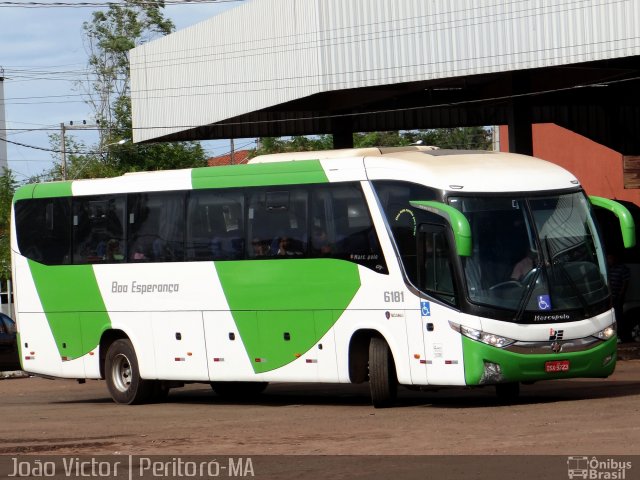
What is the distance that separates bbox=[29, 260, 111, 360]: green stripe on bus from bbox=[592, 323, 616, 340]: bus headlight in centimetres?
756

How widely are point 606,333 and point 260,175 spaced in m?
5.17

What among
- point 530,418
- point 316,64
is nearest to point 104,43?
point 316,64

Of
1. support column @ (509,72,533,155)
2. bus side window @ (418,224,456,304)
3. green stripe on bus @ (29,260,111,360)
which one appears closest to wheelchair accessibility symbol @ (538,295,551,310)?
bus side window @ (418,224,456,304)

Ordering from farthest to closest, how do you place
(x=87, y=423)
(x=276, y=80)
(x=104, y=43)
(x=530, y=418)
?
(x=104, y=43), (x=276, y=80), (x=87, y=423), (x=530, y=418)

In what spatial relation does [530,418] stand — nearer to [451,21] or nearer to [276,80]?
[451,21]

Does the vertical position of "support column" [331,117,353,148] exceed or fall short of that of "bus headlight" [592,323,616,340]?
it exceeds it

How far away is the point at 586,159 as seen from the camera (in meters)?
49.2

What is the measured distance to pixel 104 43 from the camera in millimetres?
74812

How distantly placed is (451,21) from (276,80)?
16.4 ft

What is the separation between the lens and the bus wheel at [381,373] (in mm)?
16531

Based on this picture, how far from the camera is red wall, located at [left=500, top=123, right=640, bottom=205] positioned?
46938 millimetres

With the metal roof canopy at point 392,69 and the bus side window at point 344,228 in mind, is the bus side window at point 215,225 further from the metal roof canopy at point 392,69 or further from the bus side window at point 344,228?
the metal roof canopy at point 392,69

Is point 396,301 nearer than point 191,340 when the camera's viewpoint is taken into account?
Yes
